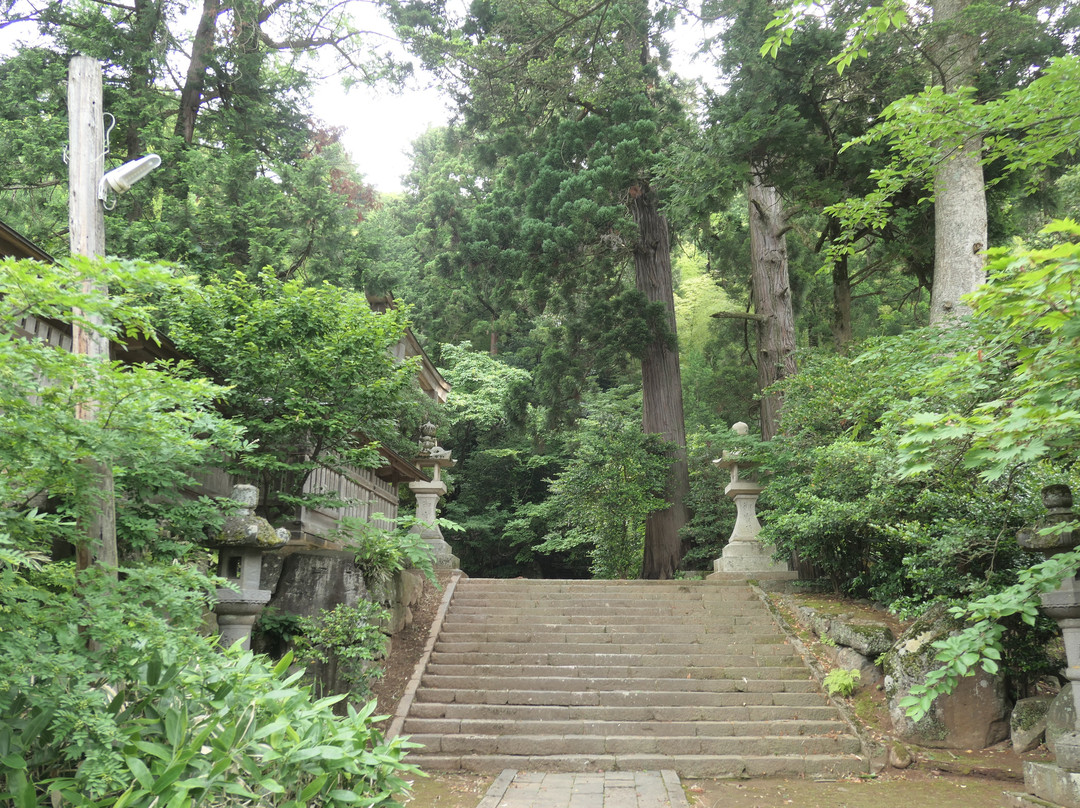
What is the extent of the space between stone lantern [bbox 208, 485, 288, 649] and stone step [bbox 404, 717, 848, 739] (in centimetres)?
240

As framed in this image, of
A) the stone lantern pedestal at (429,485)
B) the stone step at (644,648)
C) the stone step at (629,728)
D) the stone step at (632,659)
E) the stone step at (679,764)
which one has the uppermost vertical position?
the stone lantern pedestal at (429,485)

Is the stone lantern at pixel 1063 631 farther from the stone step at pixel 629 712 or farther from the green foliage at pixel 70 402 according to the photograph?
the green foliage at pixel 70 402

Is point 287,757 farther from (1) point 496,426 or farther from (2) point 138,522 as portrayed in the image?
(1) point 496,426

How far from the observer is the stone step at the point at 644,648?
8836 mm

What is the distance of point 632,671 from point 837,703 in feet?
7.41

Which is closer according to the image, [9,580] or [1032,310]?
[9,580]

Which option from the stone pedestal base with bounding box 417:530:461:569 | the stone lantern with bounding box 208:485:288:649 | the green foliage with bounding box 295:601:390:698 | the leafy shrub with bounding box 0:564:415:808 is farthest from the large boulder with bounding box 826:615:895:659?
the stone pedestal base with bounding box 417:530:461:569

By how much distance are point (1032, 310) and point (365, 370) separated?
5757 millimetres

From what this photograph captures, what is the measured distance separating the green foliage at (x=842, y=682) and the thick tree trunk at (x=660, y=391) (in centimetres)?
637

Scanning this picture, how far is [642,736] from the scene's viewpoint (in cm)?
706

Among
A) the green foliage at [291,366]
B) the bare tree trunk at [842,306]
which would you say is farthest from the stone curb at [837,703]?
the green foliage at [291,366]

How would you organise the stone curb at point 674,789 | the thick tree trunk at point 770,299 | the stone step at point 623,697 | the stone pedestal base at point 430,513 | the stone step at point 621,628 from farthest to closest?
the thick tree trunk at point 770,299 → the stone pedestal base at point 430,513 → the stone step at point 621,628 → the stone step at point 623,697 → the stone curb at point 674,789

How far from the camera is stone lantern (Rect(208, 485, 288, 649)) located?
559 cm

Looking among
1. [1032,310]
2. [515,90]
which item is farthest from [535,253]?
[1032,310]
